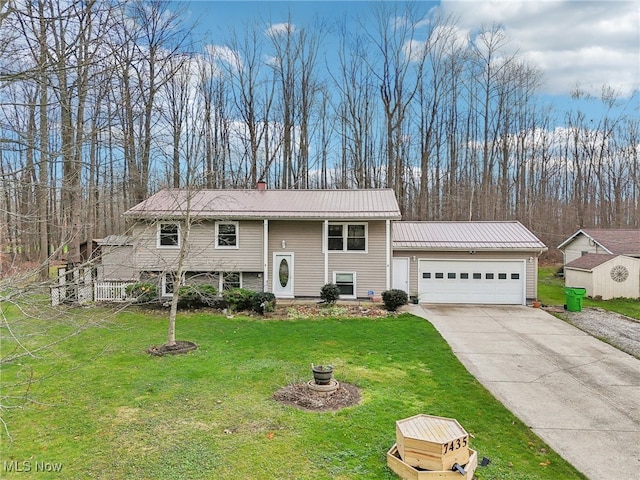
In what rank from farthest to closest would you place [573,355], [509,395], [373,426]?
1. [573,355]
2. [509,395]
3. [373,426]

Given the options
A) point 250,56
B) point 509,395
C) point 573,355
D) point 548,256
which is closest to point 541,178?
point 548,256

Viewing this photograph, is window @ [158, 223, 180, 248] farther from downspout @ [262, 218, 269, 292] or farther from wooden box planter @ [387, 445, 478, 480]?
wooden box planter @ [387, 445, 478, 480]

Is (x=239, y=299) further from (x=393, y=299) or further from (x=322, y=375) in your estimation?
(x=322, y=375)

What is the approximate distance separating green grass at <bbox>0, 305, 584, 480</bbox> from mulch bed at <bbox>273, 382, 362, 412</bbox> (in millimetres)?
179

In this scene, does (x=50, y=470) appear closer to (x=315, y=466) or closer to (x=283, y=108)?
(x=315, y=466)

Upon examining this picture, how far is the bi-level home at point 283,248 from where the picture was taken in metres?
15.0

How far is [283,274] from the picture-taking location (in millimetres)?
15422

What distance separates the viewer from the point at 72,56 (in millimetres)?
3840

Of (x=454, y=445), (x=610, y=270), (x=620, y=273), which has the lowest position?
(x=454, y=445)

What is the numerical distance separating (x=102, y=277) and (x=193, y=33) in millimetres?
13418

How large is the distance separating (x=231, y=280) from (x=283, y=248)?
2435 millimetres

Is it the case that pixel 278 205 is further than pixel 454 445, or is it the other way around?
pixel 278 205

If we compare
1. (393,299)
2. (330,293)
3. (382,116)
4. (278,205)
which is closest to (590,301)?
(393,299)

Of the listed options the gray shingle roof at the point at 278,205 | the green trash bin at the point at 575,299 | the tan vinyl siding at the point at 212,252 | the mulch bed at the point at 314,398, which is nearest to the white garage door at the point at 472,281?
the green trash bin at the point at 575,299
